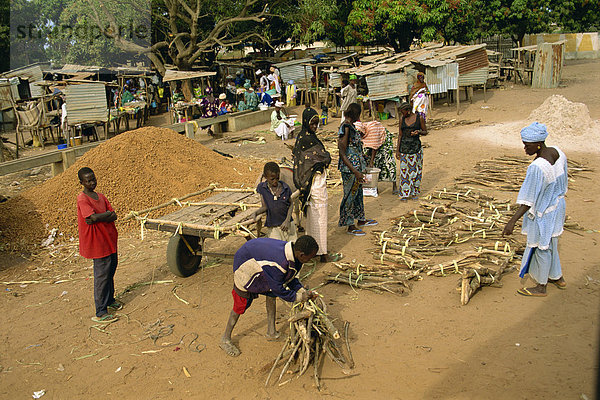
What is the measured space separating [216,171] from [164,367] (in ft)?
A: 19.0

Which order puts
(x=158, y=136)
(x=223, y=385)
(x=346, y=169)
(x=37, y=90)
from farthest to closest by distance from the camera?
(x=37, y=90), (x=158, y=136), (x=346, y=169), (x=223, y=385)

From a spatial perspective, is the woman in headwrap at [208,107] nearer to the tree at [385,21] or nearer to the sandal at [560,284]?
the tree at [385,21]

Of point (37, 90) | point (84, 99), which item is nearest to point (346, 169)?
point (84, 99)

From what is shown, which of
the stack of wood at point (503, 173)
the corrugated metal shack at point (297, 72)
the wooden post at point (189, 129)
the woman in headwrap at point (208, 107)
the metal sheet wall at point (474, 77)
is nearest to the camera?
the stack of wood at point (503, 173)

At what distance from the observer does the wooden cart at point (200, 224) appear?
4836mm

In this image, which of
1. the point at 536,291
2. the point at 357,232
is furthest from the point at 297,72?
the point at 536,291

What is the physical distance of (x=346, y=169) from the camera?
247 inches

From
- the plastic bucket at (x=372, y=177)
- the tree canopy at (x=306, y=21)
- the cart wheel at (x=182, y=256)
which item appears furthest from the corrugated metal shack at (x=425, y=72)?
the cart wheel at (x=182, y=256)

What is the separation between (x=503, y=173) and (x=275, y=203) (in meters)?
5.35

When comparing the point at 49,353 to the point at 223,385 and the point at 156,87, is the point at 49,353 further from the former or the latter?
the point at 156,87

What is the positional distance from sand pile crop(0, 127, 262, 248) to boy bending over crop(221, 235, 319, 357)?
451 centimetres

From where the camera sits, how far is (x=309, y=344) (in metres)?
3.68

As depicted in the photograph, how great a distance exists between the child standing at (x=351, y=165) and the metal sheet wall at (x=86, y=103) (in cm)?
991

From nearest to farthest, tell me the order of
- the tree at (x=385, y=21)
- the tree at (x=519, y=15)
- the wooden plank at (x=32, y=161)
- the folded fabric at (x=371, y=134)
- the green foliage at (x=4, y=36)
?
the folded fabric at (x=371, y=134) < the wooden plank at (x=32, y=161) < the tree at (x=385, y=21) < the tree at (x=519, y=15) < the green foliage at (x=4, y=36)
